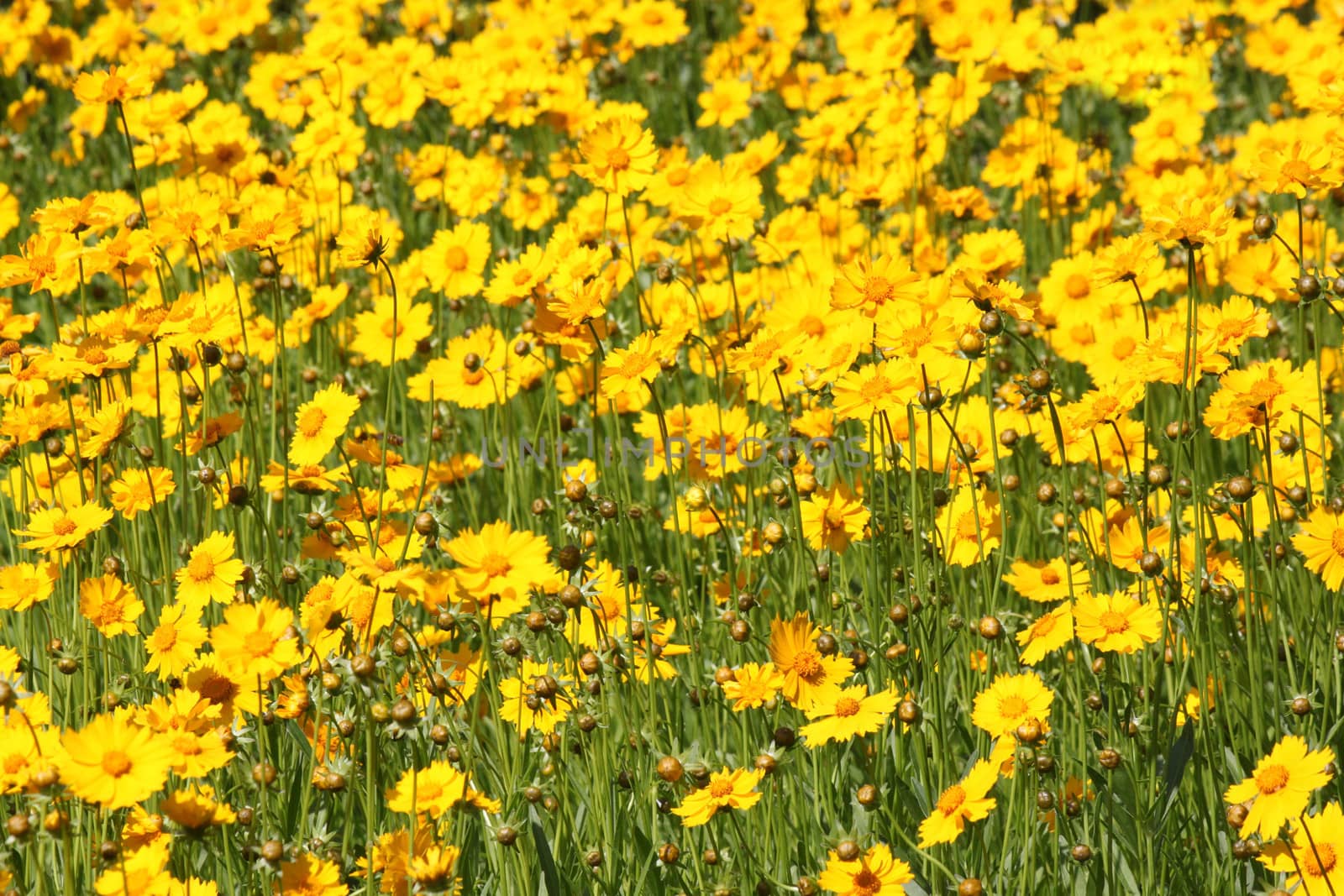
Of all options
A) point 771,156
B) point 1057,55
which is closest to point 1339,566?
point 771,156

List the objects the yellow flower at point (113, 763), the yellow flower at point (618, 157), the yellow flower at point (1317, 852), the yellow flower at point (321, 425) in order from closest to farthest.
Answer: the yellow flower at point (113, 763) < the yellow flower at point (1317, 852) < the yellow flower at point (321, 425) < the yellow flower at point (618, 157)

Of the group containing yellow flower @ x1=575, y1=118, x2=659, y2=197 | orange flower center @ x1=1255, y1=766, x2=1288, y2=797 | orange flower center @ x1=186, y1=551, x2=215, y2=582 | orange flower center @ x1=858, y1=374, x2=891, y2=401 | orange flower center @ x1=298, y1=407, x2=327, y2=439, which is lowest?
orange flower center @ x1=1255, y1=766, x2=1288, y2=797

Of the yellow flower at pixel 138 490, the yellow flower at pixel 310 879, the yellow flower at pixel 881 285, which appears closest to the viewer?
the yellow flower at pixel 310 879

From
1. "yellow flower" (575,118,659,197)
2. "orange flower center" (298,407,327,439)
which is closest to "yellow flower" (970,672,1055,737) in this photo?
"orange flower center" (298,407,327,439)

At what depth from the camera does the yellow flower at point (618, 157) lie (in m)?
3.01

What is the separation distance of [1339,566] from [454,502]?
1.86 meters

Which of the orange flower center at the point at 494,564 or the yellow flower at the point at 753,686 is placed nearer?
the orange flower center at the point at 494,564

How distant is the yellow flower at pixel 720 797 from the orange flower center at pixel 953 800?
0.72 ft

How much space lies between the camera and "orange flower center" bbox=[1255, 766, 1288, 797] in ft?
6.33

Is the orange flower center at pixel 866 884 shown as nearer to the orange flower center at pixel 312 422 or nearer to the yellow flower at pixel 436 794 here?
the yellow flower at pixel 436 794

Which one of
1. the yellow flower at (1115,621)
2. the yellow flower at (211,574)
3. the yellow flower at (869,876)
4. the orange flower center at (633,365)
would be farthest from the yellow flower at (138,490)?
the yellow flower at (1115,621)

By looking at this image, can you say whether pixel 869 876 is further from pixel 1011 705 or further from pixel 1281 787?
pixel 1281 787

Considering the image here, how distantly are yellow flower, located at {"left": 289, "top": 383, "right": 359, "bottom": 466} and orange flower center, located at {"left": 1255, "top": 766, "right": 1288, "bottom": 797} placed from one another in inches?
57.0

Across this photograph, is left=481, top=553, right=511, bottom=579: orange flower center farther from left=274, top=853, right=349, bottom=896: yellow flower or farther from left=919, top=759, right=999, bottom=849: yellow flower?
left=919, top=759, right=999, bottom=849: yellow flower
